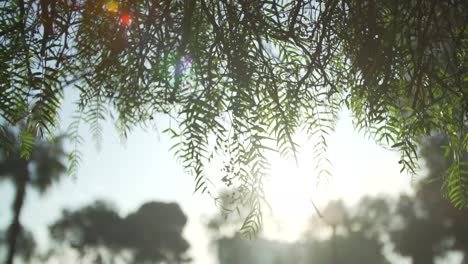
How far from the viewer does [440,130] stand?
1094 mm

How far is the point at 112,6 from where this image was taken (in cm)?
119

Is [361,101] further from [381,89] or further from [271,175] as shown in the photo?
[271,175]

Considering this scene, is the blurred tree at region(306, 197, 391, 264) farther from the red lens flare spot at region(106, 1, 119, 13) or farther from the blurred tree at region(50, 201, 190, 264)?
the red lens flare spot at region(106, 1, 119, 13)

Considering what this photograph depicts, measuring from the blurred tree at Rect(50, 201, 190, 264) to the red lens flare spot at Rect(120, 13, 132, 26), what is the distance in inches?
1604

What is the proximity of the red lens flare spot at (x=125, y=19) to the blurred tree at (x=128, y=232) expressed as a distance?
40.8 meters

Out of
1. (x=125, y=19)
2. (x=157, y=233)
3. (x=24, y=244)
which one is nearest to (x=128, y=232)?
(x=157, y=233)

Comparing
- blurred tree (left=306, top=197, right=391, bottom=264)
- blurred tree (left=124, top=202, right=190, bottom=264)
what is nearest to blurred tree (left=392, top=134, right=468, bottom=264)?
blurred tree (left=306, top=197, right=391, bottom=264)

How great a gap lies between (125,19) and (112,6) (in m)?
0.05

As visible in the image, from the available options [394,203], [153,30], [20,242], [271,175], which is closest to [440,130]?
[271,175]

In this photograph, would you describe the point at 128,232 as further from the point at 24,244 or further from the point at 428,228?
the point at 428,228

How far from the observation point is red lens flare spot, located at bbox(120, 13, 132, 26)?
1.20 metres

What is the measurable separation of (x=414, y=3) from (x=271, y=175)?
62cm

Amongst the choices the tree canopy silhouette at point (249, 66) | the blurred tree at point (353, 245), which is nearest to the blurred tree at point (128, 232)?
the blurred tree at point (353, 245)

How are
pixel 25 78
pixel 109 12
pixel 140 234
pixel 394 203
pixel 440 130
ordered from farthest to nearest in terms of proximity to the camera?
pixel 140 234 → pixel 394 203 → pixel 109 12 → pixel 440 130 → pixel 25 78
